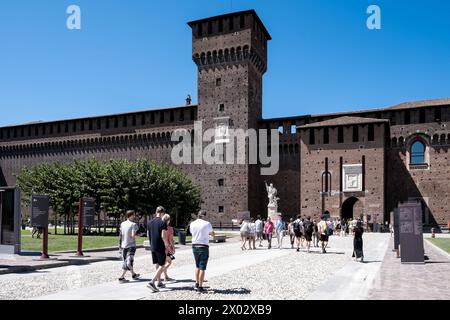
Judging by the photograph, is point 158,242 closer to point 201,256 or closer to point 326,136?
point 201,256

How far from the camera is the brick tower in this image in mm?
46000

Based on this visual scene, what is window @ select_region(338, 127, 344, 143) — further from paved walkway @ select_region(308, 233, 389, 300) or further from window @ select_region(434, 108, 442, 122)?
paved walkway @ select_region(308, 233, 389, 300)

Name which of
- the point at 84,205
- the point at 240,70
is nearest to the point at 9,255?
the point at 84,205

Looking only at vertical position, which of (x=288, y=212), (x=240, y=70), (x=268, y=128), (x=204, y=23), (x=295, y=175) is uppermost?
(x=204, y=23)

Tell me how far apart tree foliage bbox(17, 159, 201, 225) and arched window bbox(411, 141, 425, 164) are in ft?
69.2

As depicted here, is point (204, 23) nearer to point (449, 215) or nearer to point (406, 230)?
point (449, 215)

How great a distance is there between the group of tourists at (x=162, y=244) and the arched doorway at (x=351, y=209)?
112 ft

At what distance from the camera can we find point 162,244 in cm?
925

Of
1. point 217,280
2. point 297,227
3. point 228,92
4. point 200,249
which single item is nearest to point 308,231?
point 297,227

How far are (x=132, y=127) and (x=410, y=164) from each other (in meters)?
28.2

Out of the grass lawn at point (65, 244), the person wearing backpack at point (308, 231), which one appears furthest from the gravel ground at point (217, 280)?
the grass lawn at point (65, 244)

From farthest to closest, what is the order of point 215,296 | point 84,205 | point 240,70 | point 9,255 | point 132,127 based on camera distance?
point 132,127
point 240,70
point 84,205
point 9,255
point 215,296

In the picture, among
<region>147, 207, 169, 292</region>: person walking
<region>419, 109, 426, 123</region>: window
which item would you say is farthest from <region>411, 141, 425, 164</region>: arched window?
<region>147, 207, 169, 292</region>: person walking

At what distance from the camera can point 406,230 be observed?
549 inches
